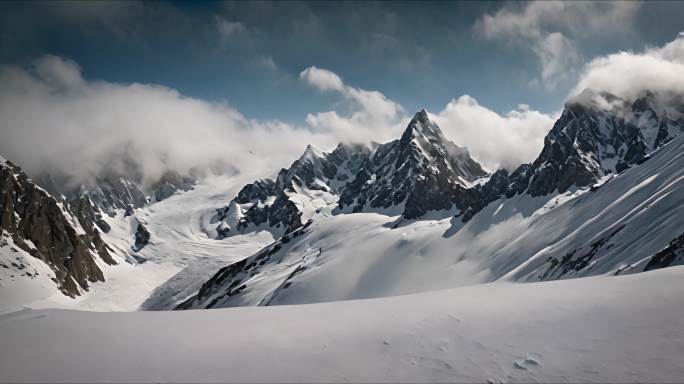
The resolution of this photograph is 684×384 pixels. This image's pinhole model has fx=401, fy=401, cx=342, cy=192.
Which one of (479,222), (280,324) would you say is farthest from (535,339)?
(479,222)

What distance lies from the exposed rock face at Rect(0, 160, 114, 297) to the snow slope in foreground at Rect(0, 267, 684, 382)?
192990 mm

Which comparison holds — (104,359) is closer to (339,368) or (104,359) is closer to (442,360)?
(339,368)

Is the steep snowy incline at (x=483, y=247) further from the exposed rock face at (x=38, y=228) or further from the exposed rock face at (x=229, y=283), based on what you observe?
the exposed rock face at (x=38, y=228)

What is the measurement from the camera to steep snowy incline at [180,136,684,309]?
2422 inches

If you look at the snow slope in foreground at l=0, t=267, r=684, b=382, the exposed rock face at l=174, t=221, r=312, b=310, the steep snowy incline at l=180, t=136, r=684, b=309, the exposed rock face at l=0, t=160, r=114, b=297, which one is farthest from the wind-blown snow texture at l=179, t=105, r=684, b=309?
the exposed rock face at l=0, t=160, r=114, b=297

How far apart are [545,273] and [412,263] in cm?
6990

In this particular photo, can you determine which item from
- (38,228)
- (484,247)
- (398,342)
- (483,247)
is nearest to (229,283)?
(483,247)

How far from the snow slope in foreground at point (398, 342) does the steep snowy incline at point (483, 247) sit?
3857 centimetres

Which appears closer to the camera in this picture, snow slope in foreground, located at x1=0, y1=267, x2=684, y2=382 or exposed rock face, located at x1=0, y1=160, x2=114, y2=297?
snow slope in foreground, located at x1=0, y1=267, x2=684, y2=382

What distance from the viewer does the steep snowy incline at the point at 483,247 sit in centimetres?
6153

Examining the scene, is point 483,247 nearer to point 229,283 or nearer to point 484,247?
point 484,247

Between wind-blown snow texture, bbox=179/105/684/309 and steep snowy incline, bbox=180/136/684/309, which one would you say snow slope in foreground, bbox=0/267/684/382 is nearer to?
steep snowy incline, bbox=180/136/684/309

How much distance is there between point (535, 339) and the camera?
39.0 ft

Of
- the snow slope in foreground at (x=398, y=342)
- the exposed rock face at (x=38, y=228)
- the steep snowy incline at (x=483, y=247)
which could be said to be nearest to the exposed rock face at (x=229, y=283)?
the steep snowy incline at (x=483, y=247)
